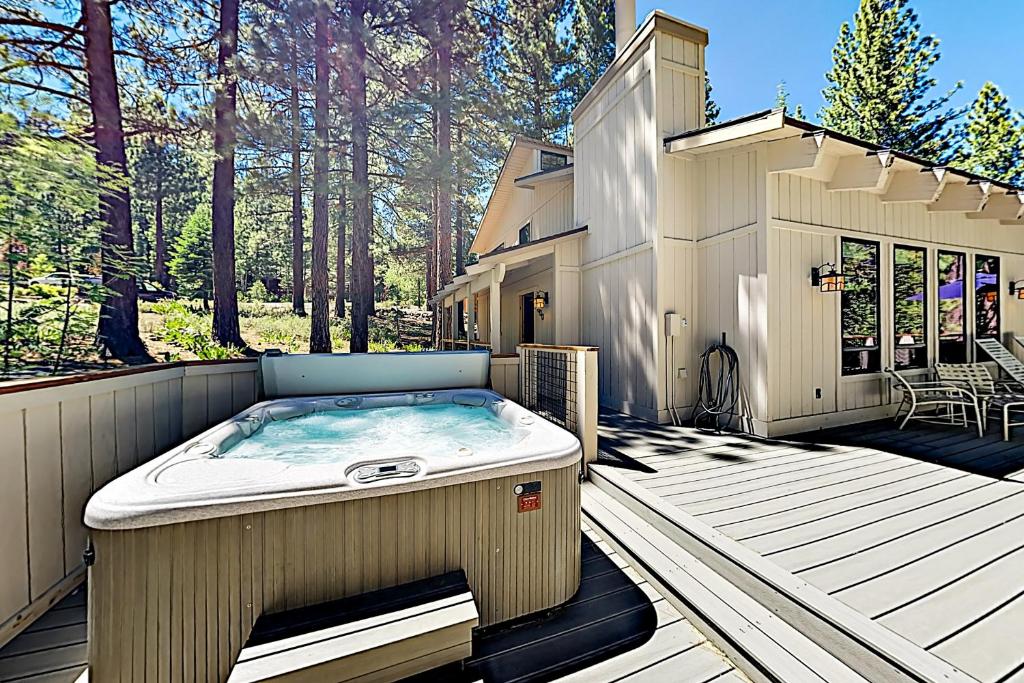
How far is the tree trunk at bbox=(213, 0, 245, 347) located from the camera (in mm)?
7414

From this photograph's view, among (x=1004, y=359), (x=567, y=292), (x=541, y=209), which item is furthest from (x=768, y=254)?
(x=541, y=209)

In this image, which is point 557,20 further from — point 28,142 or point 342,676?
point 342,676

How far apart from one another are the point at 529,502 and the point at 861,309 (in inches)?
195

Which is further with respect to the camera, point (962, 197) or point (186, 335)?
point (186, 335)

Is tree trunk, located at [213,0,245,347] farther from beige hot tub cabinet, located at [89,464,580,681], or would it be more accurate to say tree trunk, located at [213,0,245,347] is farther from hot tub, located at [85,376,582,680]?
beige hot tub cabinet, located at [89,464,580,681]

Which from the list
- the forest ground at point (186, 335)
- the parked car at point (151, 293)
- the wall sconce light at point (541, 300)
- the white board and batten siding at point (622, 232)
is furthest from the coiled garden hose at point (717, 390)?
the parked car at point (151, 293)

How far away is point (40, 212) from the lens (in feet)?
16.8

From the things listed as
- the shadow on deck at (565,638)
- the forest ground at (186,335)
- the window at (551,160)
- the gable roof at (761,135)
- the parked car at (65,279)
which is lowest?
the shadow on deck at (565,638)

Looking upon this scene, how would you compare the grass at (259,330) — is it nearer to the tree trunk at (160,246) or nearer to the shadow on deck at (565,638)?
the tree trunk at (160,246)

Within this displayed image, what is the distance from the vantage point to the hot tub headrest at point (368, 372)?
4047 millimetres

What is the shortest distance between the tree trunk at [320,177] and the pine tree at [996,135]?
54.8ft

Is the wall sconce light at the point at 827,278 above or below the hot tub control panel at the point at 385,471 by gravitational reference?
above

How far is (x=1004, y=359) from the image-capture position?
18.5 feet

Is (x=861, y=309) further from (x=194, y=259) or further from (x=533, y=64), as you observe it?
(x=194, y=259)
